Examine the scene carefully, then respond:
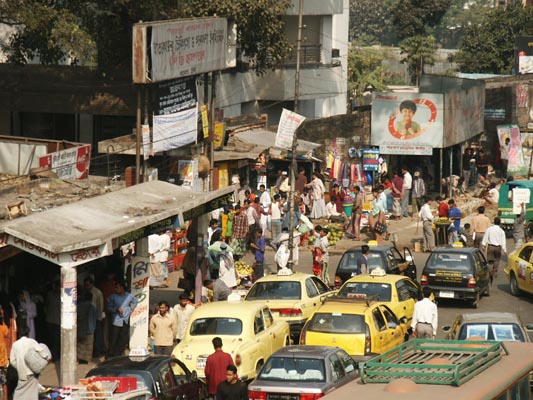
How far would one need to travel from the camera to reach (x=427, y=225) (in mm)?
38625

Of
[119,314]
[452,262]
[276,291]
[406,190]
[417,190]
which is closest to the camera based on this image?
[119,314]

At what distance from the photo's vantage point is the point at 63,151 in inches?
1246

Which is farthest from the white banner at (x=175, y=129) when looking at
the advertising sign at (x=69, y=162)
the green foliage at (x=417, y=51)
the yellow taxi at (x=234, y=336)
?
the green foliage at (x=417, y=51)

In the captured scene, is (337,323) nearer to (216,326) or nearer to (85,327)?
(216,326)

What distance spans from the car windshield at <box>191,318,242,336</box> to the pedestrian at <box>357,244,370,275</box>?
27.3 ft

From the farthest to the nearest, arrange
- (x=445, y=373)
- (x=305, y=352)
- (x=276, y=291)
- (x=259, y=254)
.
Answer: (x=259, y=254)
(x=276, y=291)
(x=305, y=352)
(x=445, y=373)

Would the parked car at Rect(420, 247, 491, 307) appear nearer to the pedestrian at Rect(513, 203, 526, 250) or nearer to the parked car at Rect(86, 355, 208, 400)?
the pedestrian at Rect(513, 203, 526, 250)

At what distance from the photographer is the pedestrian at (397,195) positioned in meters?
44.9

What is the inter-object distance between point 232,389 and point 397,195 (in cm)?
2691

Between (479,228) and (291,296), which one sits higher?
(479,228)

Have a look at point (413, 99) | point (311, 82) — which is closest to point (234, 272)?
point (413, 99)

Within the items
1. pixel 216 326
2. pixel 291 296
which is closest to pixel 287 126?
pixel 291 296

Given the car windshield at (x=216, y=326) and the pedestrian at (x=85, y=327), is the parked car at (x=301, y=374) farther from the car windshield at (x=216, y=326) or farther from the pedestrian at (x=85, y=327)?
the pedestrian at (x=85, y=327)

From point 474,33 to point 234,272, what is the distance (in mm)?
75079
